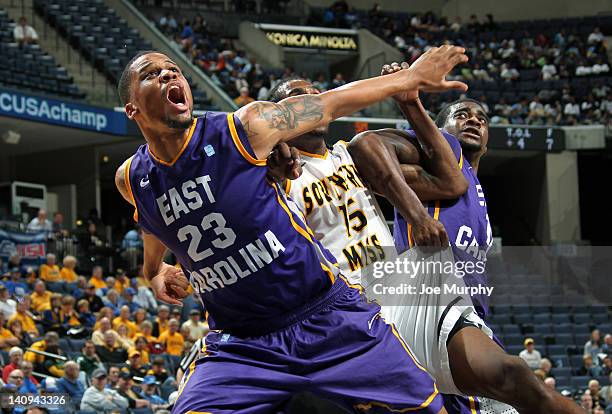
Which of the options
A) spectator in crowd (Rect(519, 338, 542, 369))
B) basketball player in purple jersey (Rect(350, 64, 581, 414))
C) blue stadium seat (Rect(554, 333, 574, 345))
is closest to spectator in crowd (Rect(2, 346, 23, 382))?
basketball player in purple jersey (Rect(350, 64, 581, 414))

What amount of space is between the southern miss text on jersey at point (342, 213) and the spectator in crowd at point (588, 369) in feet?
38.6

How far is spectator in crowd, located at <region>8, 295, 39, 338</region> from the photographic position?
12.1 metres

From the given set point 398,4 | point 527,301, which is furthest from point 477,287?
point 398,4

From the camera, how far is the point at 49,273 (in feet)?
48.0

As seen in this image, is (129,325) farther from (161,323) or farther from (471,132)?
(471,132)

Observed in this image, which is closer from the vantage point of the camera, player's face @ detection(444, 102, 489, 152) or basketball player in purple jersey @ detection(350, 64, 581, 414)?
basketball player in purple jersey @ detection(350, 64, 581, 414)

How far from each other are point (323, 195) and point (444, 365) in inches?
39.5

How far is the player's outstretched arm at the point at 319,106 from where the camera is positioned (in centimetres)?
405

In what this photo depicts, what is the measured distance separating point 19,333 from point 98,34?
13119mm

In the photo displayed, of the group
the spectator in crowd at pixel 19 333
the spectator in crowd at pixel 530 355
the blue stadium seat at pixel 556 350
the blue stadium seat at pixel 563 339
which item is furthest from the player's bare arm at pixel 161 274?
the blue stadium seat at pixel 563 339

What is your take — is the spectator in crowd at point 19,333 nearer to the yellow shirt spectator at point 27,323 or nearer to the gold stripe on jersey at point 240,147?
→ the yellow shirt spectator at point 27,323

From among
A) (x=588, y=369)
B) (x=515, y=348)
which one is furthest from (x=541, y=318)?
Result: (x=588, y=369)

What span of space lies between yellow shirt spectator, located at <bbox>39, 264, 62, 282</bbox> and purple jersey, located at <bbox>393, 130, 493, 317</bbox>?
33.4ft

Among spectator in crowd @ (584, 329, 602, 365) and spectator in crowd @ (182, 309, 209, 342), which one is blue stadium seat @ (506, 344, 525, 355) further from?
spectator in crowd @ (182, 309, 209, 342)
